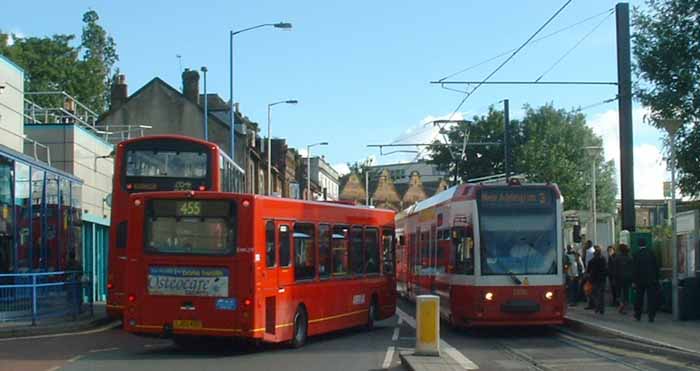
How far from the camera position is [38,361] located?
15.4 meters

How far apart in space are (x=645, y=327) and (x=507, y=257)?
123 inches

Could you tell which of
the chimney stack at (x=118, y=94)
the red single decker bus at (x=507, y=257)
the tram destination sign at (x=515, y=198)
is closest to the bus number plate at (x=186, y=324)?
the red single decker bus at (x=507, y=257)

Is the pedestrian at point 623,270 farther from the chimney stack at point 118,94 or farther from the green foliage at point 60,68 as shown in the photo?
the green foliage at point 60,68

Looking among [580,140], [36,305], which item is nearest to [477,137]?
[580,140]

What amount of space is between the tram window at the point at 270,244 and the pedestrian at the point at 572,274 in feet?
39.1

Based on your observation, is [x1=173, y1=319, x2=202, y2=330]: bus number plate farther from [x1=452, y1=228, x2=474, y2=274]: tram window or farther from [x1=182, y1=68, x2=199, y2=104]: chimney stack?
[x1=182, y1=68, x2=199, y2=104]: chimney stack

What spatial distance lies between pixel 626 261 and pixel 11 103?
18882mm

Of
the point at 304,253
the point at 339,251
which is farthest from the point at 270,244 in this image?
the point at 339,251

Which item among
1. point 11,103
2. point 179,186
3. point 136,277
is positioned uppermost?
point 11,103

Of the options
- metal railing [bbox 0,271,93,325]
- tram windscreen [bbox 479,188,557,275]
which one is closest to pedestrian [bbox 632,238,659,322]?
tram windscreen [bbox 479,188,557,275]

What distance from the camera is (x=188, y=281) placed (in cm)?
1631

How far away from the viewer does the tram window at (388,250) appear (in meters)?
23.3

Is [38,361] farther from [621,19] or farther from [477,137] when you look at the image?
[477,137]

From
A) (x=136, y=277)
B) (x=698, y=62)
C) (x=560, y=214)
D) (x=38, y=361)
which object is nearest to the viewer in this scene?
(x=38, y=361)
